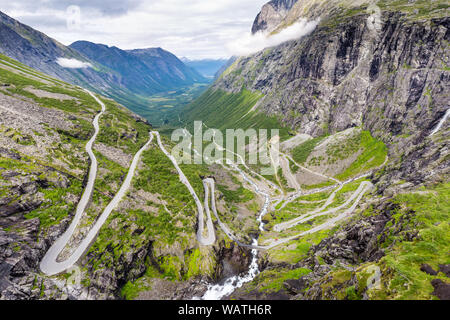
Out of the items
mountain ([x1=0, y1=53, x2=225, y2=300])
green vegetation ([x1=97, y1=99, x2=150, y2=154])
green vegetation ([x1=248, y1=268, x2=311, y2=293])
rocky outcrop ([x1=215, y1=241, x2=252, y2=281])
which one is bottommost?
rocky outcrop ([x1=215, y1=241, x2=252, y2=281])

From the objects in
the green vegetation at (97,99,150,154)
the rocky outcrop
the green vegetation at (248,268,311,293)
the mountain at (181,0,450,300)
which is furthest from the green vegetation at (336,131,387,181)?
the green vegetation at (97,99,150,154)

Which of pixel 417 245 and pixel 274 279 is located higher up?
pixel 417 245

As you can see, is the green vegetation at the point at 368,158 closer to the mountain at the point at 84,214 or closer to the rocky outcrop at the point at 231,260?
the rocky outcrop at the point at 231,260

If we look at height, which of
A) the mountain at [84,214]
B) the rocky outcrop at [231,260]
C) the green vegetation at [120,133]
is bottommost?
the rocky outcrop at [231,260]

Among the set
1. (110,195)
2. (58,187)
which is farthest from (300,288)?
(58,187)

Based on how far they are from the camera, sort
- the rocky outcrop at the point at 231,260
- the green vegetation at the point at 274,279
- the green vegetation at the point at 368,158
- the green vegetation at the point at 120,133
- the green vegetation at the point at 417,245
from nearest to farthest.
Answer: the green vegetation at the point at 417,245, the green vegetation at the point at 274,279, the rocky outcrop at the point at 231,260, the green vegetation at the point at 120,133, the green vegetation at the point at 368,158

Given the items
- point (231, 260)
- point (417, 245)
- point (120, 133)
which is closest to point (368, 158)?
point (231, 260)

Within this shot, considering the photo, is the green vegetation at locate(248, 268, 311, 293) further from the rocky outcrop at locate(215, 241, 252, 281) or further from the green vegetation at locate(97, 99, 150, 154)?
the green vegetation at locate(97, 99, 150, 154)

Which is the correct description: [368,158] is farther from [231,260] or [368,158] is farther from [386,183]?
[231,260]

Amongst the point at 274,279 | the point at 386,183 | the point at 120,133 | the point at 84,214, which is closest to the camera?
the point at 274,279

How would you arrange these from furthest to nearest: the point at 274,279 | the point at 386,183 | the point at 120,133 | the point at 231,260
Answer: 1. the point at 120,133
2. the point at 386,183
3. the point at 231,260
4. the point at 274,279

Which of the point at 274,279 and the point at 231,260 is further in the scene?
the point at 231,260

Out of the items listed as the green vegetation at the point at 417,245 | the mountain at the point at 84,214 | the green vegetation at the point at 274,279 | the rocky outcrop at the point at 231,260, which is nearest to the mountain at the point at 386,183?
the green vegetation at the point at 417,245
